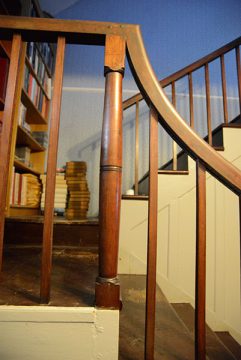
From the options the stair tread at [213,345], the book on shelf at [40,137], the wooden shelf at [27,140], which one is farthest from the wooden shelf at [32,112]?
the stair tread at [213,345]

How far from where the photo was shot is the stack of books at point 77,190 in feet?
7.04

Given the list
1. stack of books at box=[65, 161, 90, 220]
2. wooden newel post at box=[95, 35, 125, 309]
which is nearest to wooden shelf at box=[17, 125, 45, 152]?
stack of books at box=[65, 161, 90, 220]

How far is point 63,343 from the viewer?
0.51 meters

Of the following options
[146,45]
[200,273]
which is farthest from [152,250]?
[146,45]

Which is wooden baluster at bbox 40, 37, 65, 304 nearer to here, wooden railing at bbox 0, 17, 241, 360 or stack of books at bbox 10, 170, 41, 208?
wooden railing at bbox 0, 17, 241, 360

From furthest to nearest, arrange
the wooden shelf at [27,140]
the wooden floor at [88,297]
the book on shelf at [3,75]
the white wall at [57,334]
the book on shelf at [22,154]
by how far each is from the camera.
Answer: the book on shelf at [22,154] < the wooden shelf at [27,140] < the book on shelf at [3,75] < the wooden floor at [88,297] < the white wall at [57,334]

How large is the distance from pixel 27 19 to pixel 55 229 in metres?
1.15

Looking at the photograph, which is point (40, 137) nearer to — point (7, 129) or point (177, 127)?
point (7, 129)

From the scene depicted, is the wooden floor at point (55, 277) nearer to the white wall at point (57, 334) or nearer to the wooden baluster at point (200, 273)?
the white wall at point (57, 334)

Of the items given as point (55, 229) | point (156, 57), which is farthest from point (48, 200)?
point (156, 57)

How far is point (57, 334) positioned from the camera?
1.69 feet

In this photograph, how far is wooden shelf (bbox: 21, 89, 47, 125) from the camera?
1.99m

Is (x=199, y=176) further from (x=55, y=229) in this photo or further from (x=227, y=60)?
(x=227, y=60)

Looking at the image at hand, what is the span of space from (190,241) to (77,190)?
1.16 metres
